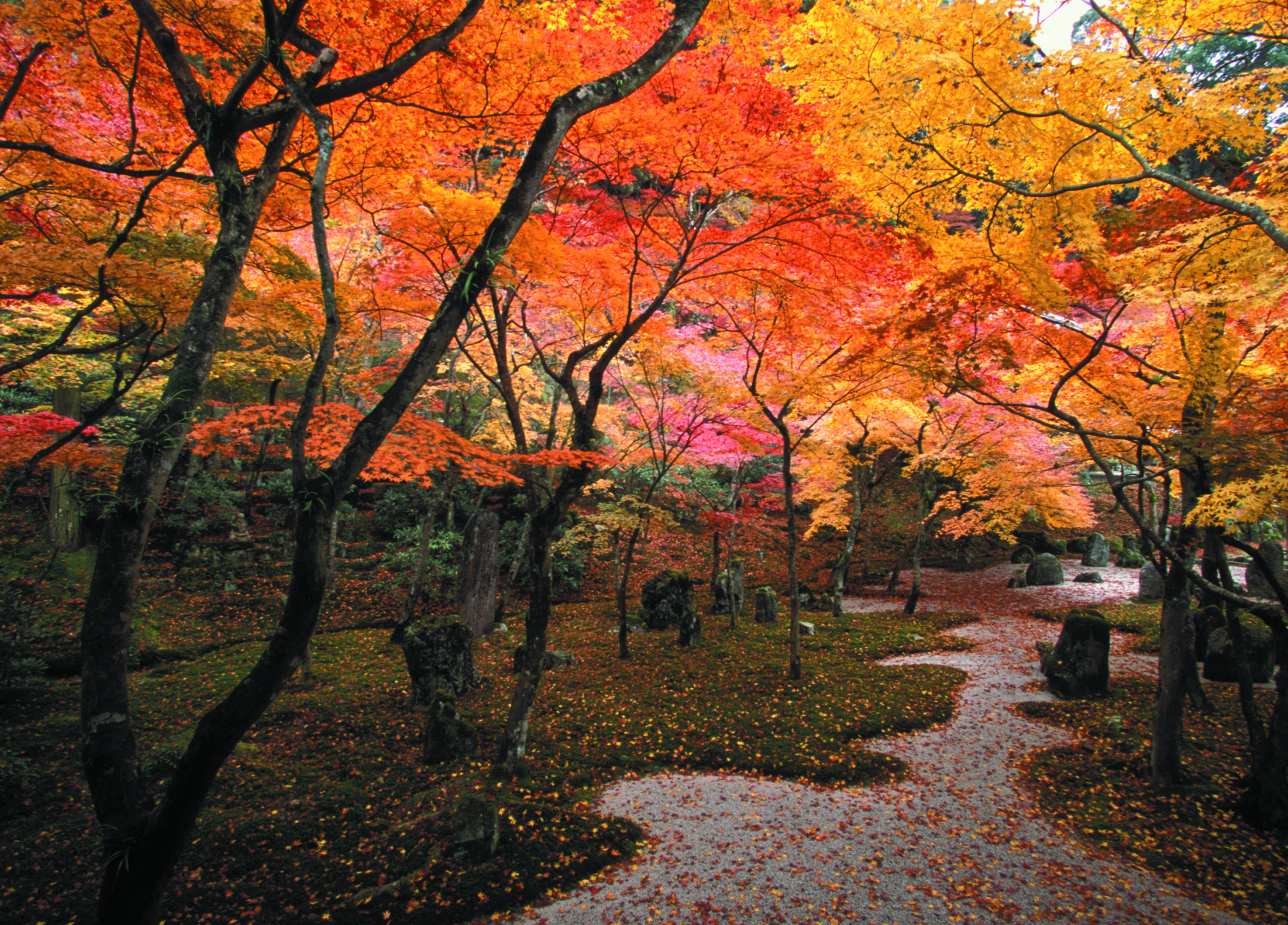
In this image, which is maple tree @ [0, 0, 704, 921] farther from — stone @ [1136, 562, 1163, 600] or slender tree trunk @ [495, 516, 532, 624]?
stone @ [1136, 562, 1163, 600]

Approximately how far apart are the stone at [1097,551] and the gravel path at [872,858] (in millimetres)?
15500

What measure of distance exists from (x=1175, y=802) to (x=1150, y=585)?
12.3 metres

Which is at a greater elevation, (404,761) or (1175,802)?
(1175,802)

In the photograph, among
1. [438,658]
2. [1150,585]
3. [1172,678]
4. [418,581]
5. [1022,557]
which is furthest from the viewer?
[1022,557]

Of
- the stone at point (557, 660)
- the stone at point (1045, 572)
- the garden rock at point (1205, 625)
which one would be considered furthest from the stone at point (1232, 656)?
the stone at point (557, 660)

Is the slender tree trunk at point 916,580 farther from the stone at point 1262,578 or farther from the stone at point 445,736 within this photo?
the stone at point 445,736

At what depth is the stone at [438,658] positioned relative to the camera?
7.41 metres

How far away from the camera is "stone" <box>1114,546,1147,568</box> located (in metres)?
17.5

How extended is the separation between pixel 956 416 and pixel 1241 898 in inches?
421

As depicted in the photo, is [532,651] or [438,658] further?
[438,658]

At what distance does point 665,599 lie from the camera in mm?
11703

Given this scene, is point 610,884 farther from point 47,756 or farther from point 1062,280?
point 1062,280

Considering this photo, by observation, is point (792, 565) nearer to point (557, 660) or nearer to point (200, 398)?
point (557, 660)

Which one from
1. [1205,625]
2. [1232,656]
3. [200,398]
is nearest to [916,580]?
[1205,625]
